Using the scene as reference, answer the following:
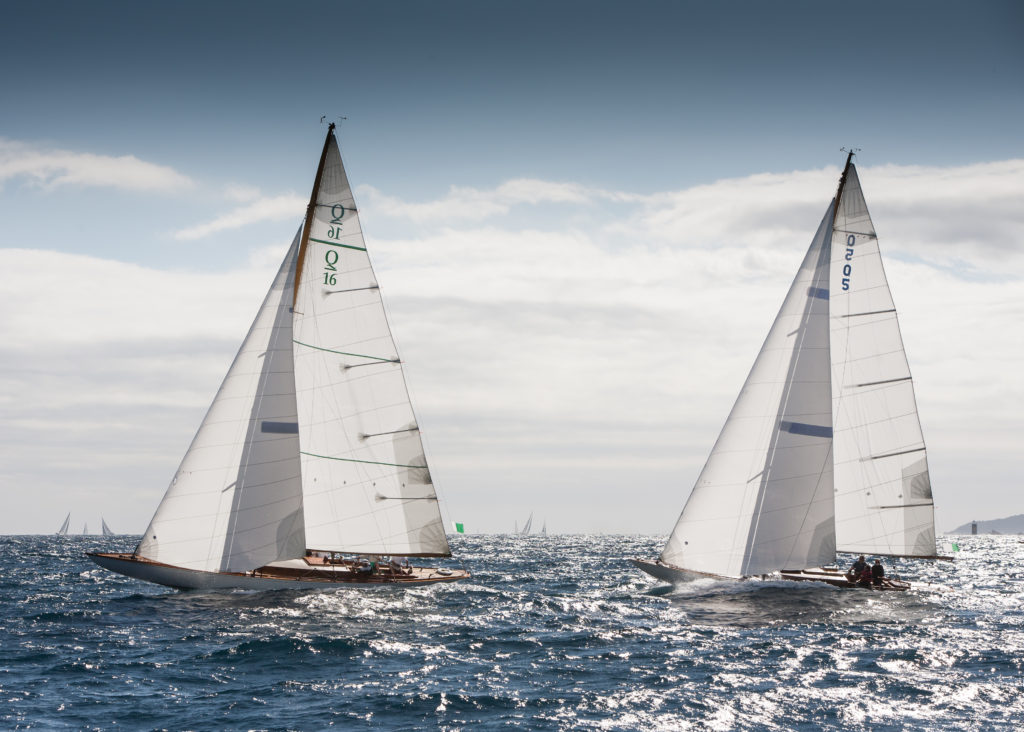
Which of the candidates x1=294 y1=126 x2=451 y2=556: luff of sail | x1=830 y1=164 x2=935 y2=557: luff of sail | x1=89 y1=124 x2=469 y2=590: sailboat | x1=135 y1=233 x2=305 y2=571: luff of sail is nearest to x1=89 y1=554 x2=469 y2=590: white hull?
x1=89 y1=124 x2=469 y2=590: sailboat

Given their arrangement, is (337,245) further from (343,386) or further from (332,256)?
(343,386)

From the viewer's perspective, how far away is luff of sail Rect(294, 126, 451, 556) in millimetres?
35656

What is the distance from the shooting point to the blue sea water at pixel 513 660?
60.8ft

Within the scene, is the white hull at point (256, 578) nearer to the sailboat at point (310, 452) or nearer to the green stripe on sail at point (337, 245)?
the sailboat at point (310, 452)

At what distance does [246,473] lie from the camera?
34.3 m

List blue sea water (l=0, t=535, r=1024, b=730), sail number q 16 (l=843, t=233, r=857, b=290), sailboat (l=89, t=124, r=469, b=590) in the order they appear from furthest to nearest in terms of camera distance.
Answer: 1. sail number q 16 (l=843, t=233, r=857, b=290)
2. sailboat (l=89, t=124, r=469, b=590)
3. blue sea water (l=0, t=535, r=1024, b=730)

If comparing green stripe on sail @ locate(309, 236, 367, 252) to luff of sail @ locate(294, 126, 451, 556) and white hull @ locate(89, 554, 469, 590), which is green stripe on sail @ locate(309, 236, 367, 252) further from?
white hull @ locate(89, 554, 469, 590)

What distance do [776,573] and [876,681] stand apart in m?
18.0

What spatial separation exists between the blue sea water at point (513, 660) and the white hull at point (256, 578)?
471mm

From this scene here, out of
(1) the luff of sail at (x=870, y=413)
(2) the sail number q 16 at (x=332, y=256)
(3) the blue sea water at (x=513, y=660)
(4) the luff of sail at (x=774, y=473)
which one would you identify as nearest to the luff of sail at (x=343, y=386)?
(2) the sail number q 16 at (x=332, y=256)

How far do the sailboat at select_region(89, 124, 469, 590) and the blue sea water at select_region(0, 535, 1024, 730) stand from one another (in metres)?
1.65

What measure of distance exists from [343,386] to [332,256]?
4.91 meters

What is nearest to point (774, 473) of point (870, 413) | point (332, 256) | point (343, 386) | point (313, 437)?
point (870, 413)

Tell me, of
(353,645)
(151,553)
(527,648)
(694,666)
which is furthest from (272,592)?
(694,666)
